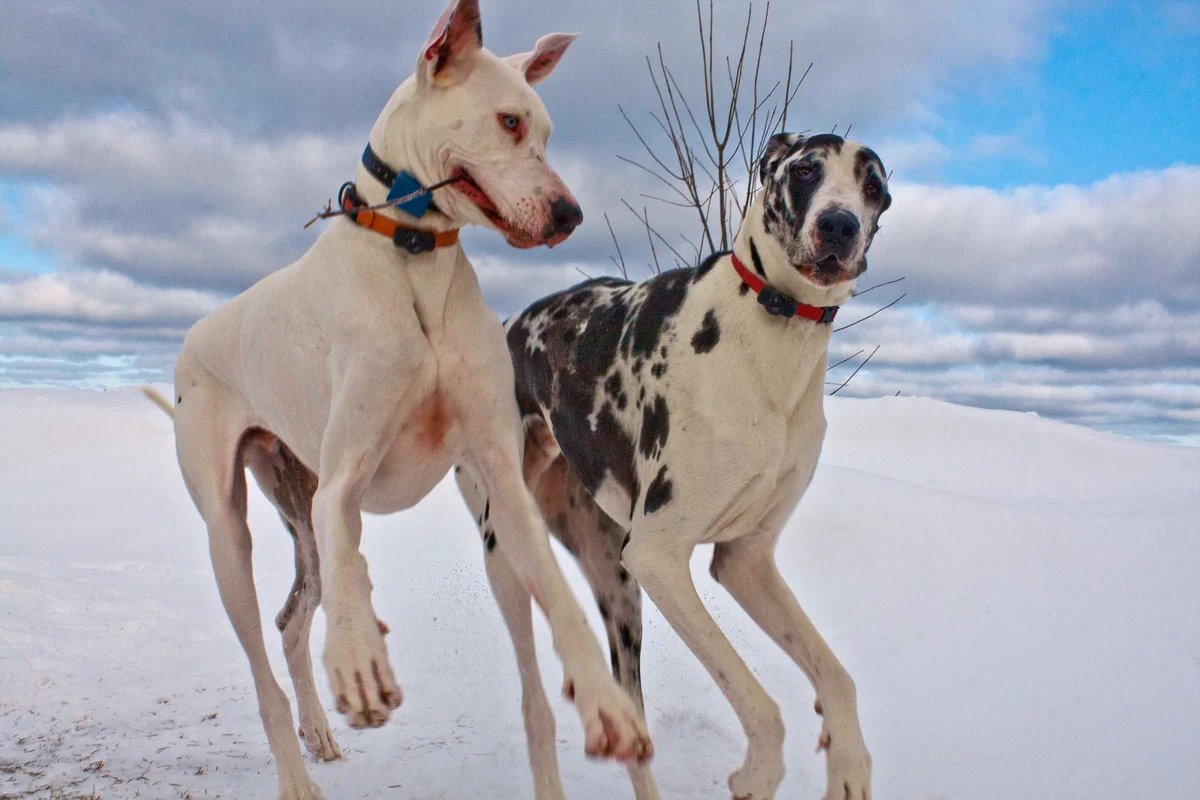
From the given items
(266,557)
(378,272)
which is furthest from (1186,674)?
(266,557)

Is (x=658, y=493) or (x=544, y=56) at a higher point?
(x=544, y=56)

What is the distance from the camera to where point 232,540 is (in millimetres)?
3836

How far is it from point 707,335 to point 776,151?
0.69m

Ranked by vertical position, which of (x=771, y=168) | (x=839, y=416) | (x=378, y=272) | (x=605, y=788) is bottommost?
(x=605, y=788)

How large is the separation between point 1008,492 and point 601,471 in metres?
6.94

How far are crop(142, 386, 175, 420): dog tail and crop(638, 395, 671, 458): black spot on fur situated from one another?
199 centimetres

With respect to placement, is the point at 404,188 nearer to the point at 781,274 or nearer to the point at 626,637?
the point at 781,274

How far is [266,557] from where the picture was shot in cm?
855

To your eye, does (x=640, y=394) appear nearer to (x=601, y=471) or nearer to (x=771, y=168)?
(x=601, y=471)

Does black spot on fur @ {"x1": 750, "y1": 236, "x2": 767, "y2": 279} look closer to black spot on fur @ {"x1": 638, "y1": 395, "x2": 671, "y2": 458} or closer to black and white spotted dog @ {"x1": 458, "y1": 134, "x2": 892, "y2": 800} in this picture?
black and white spotted dog @ {"x1": 458, "y1": 134, "x2": 892, "y2": 800}

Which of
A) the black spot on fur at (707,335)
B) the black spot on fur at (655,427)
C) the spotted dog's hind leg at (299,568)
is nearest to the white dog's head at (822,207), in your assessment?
the black spot on fur at (707,335)

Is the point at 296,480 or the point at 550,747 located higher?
the point at 296,480

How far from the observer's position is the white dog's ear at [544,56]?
10.5 feet

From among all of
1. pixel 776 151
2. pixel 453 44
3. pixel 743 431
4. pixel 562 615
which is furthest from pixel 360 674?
pixel 776 151
